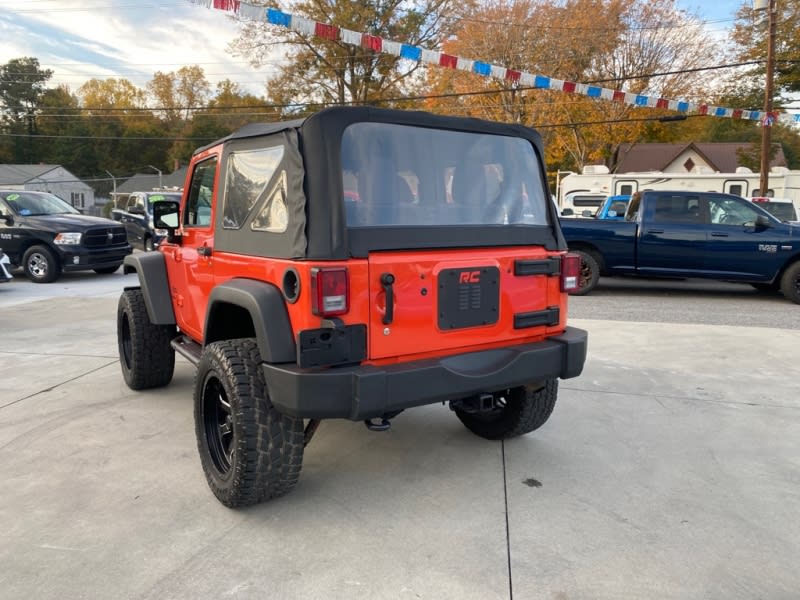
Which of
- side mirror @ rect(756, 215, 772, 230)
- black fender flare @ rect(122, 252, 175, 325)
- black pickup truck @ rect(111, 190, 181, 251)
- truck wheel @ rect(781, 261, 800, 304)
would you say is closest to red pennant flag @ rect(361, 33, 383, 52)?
side mirror @ rect(756, 215, 772, 230)

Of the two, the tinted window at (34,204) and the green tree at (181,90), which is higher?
the green tree at (181,90)

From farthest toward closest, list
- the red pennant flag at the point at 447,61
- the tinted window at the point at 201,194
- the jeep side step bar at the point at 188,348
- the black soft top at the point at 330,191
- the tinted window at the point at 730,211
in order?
the red pennant flag at the point at 447,61 < the tinted window at the point at 730,211 < the jeep side step bar at the point at 188,348 < the tinted window at the point at 201,194 < the black soft top at the point at 330,191

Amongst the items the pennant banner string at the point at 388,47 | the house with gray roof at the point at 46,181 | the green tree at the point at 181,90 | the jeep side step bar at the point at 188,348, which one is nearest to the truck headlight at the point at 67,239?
the pennant banner string at the point at 388,47

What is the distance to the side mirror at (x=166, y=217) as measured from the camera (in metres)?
4.29

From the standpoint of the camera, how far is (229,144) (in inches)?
137

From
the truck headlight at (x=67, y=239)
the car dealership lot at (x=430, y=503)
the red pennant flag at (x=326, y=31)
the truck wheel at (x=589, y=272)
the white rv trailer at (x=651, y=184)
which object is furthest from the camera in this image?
the white rv trailer at (x=651, y=184)

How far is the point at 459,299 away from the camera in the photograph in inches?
120

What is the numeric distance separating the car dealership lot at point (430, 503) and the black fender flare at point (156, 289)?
72cm

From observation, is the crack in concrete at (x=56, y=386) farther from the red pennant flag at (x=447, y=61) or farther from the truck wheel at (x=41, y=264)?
the red pennant flag at (x=447, y=61)

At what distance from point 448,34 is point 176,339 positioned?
104ft

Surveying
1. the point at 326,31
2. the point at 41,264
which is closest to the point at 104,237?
the point at 41,264

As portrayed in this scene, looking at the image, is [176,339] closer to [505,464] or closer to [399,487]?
[399,487]

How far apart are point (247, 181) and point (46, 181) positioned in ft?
169

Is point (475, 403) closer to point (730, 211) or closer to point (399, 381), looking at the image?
point (399, 381)
